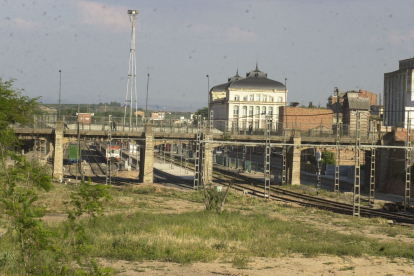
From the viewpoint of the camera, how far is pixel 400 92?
1868 inches

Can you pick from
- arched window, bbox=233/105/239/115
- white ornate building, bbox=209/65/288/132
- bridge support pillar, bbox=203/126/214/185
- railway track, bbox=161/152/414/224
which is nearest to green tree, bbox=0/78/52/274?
railway track, bbox=161/152/414/224

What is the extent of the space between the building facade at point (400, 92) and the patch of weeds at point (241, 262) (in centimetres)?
3479

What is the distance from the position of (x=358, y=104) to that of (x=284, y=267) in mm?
54850

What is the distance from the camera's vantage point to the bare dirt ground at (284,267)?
11.6 m

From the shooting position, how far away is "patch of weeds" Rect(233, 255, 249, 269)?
486 inches

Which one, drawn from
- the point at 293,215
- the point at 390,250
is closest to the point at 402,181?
the point at 293,215

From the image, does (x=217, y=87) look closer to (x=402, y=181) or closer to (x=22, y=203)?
(x=402, y=181)

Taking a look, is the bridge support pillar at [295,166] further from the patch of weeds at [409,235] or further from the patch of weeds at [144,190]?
the patch of weeds at [409,235]

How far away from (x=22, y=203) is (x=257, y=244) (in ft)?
30.0

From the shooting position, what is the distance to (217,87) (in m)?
91.6

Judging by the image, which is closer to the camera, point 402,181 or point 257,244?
point 257,244

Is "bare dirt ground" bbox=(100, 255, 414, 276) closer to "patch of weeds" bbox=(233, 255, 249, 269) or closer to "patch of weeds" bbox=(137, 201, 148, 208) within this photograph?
"patch of weeds" bbox=(233, 255, 249, 269)

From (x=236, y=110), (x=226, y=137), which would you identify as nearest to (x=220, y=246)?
(x=226, y=137)

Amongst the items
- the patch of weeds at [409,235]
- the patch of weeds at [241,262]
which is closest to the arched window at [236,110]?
the patch of weeds at [409,235]
